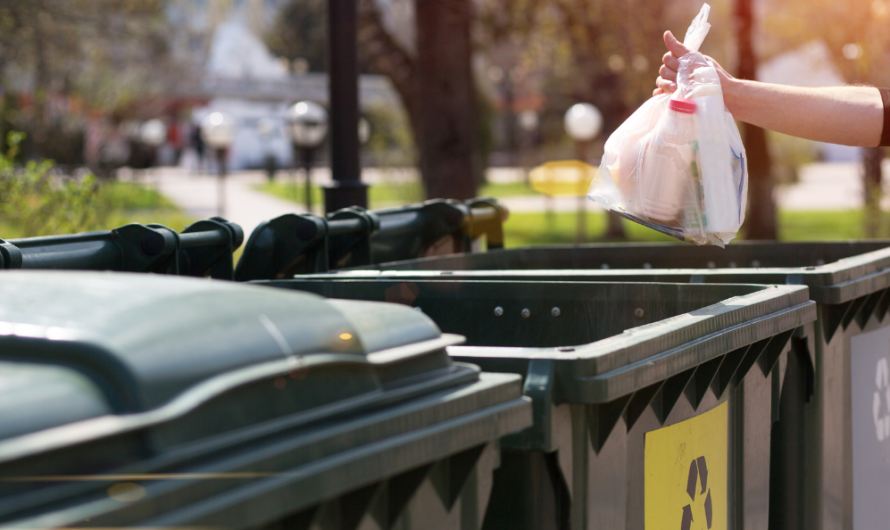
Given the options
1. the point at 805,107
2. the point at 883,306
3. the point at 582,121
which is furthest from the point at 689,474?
the point at 582,121

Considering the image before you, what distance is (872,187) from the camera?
16.5m

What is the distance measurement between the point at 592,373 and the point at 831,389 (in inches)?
67.8

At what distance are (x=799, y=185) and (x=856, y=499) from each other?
38.0 m

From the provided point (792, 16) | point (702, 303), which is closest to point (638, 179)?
point (702, 303)

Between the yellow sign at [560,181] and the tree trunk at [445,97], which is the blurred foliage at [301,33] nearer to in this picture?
the tree trunk at [445,97]

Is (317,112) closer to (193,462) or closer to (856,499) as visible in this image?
(856,499)

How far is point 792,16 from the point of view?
27.2 meters

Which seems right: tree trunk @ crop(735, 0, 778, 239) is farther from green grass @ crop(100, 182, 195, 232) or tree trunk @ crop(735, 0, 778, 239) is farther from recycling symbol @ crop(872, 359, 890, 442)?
recycling symbol @ crop(872, 359, 890, 442)

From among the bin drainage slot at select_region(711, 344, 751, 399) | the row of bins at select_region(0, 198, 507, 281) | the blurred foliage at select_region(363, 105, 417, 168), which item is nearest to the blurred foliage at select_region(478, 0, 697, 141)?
the blurred foliage at select_region(363, 105, 417, 168)

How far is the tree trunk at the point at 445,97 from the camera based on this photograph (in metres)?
13.2

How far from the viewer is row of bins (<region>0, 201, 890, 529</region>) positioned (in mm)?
1387

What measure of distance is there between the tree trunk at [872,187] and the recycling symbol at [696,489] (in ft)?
46.7

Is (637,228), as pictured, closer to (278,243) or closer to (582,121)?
(582,121)

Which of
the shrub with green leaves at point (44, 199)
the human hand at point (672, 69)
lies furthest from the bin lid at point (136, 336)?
the shrub with green leaves at point (44, 199)
